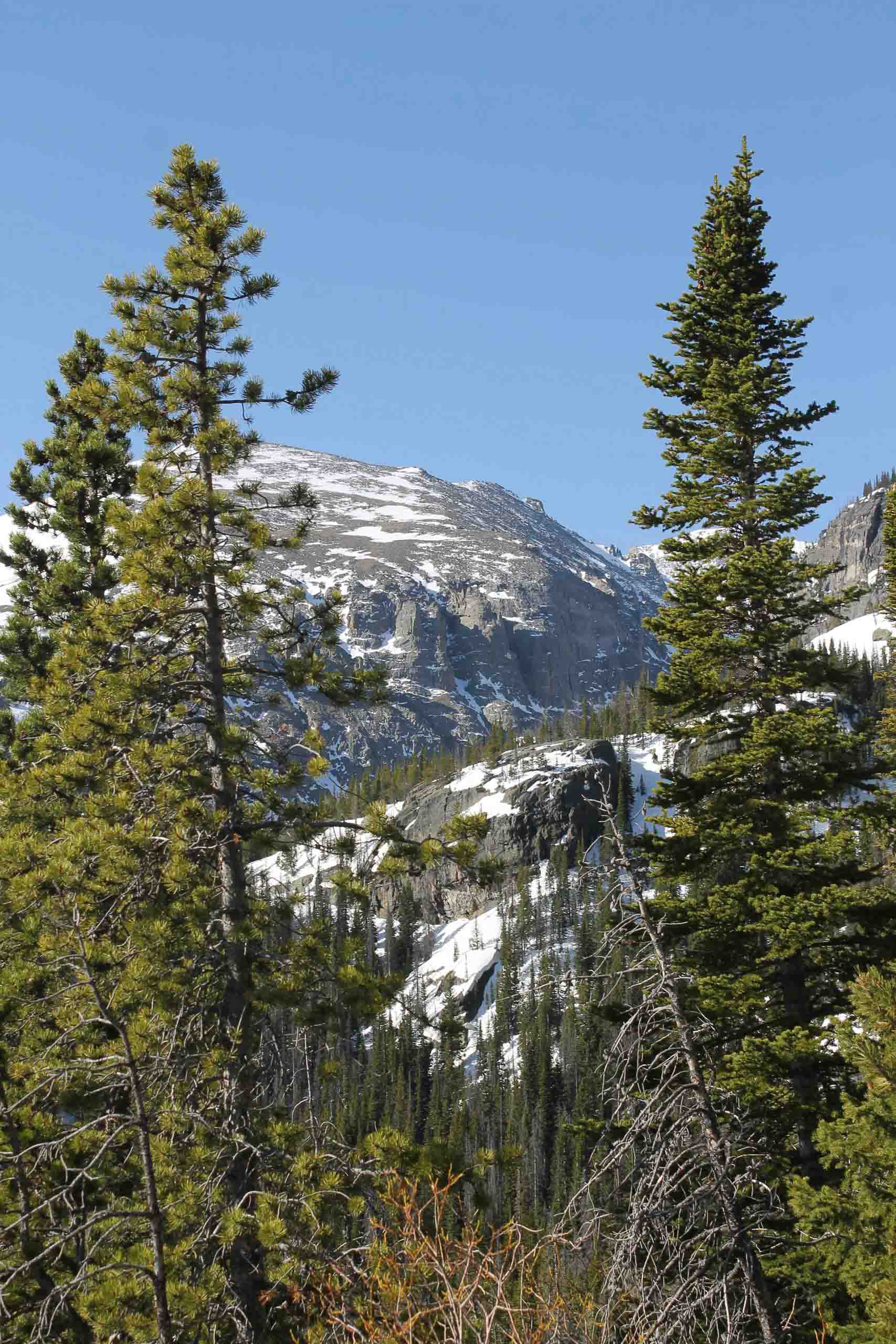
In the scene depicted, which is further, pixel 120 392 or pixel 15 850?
pixel 120 392

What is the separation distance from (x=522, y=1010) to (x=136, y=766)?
10157cm

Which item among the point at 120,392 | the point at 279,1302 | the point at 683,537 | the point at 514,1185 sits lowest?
the point at 514,1185

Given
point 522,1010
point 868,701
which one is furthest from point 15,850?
point 868,701

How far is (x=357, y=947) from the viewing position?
10.7 m

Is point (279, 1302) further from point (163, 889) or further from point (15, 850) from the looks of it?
point (15, 850)

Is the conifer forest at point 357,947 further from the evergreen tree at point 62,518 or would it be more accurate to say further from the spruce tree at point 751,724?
the evergreen tree at point 62,518

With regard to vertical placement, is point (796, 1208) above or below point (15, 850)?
below

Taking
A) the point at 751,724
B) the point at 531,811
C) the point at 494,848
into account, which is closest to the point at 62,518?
the point at 751,724

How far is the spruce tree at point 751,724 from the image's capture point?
456 inches

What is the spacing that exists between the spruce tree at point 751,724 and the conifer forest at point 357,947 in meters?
0.06

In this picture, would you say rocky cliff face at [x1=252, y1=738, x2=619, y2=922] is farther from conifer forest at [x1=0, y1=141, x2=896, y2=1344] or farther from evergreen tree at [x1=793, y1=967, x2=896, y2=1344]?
evergreen tree at [x1=793, y1=967, x2=896, y2=1344]

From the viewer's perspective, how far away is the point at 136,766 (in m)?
10.2

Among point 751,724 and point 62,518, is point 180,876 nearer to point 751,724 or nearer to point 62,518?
point 751,724

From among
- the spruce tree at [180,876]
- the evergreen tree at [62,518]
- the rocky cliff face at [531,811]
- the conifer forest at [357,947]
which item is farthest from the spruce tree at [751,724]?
the rocky cliff face at [531,811]
